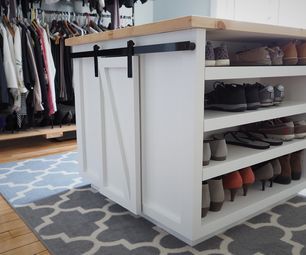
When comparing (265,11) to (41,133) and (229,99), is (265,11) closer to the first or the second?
(229,99)

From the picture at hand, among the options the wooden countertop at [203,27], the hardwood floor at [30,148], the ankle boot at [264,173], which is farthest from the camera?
the hardwood floor at [30,148]

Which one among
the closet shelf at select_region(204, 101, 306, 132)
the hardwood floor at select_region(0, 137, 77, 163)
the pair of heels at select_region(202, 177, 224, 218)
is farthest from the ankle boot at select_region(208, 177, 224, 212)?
the hardwood floor at select_region(0, 137, 77, 163)

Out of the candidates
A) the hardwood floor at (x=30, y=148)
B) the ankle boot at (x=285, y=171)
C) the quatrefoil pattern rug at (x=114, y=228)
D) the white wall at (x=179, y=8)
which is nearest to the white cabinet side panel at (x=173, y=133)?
the quatrefoil pattern rug at (x=114, y=228)

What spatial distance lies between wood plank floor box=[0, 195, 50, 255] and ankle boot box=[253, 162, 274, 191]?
3.47 feet

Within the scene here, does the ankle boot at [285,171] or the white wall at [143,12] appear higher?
the white wall at [143,12]

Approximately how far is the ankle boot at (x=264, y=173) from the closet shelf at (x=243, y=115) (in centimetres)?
28

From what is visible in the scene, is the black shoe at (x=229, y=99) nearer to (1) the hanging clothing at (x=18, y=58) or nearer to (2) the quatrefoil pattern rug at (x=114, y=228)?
(2) the quatrefoil pattern rug at (x=114, y=228)

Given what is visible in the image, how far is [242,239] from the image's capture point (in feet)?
4.19

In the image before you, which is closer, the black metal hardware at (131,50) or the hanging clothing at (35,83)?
the black metal hardware at (131,50)

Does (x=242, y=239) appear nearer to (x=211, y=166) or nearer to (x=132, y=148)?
(x=211, y=166)

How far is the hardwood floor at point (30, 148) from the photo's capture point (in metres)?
2.56

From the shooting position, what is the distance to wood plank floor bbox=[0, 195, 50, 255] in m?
1.21

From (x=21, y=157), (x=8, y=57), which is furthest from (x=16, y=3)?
(x=21, y=157)

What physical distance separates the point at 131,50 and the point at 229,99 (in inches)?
19.3
